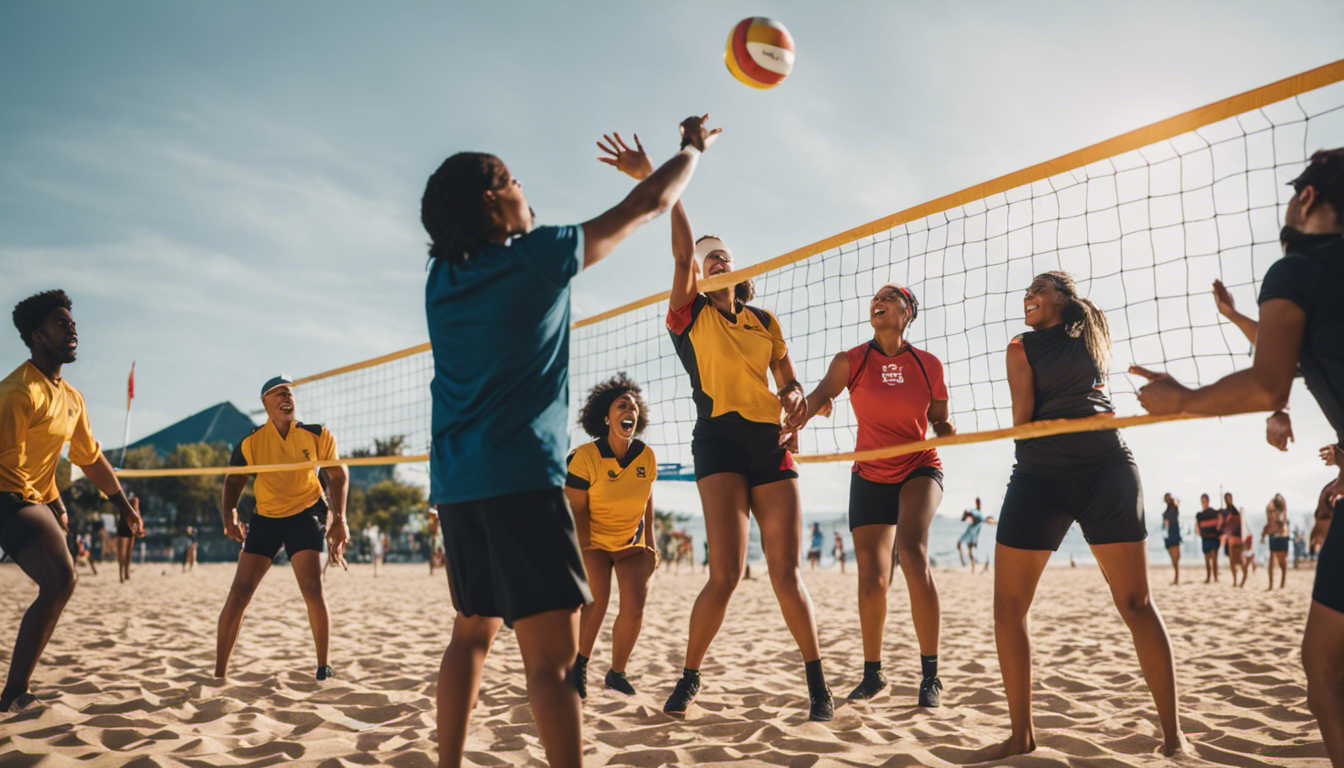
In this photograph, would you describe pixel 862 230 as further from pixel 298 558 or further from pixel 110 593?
pixel 110 593

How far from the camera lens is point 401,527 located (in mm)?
45031

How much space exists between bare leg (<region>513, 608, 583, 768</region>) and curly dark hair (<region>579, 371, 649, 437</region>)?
107 inches

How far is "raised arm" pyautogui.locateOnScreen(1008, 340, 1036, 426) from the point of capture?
2.86 metres

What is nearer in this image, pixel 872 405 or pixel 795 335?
pixel 872 405

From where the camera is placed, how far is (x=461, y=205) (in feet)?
6.26

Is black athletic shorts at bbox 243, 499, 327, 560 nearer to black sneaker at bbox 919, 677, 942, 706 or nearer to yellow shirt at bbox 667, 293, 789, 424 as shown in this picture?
yellow shirt at bbox 667, 293, 789, 424

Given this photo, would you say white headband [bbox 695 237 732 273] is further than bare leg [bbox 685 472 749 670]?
Yes

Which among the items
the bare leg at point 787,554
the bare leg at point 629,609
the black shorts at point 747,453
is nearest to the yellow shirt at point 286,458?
the bare leg at point 629,609

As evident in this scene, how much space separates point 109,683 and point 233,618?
2.04 ft

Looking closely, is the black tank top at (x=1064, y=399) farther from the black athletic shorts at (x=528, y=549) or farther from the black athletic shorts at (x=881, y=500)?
the black athletic shorts at (x=528, y=549)

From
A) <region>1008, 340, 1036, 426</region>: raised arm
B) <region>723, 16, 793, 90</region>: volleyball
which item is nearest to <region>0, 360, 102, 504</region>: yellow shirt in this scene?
<region>723, 16, 793, 90</region>: volleyball

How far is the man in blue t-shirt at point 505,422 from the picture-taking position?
69.4 inches

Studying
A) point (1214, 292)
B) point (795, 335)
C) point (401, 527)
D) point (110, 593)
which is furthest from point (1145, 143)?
point (401, 527)

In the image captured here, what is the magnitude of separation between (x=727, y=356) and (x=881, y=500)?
949 millimetres
